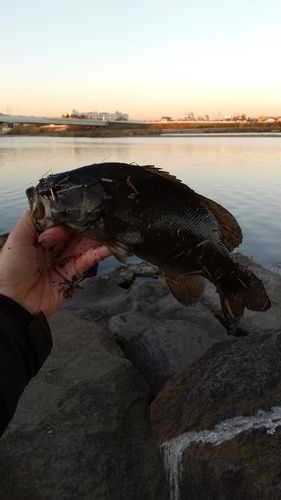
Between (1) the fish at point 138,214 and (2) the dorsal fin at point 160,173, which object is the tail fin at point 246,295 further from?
(2) the dorsal fin at point 160,173

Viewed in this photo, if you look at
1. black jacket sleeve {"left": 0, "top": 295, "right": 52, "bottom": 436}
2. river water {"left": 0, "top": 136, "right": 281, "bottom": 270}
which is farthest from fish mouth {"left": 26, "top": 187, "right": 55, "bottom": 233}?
river water {"left": 0, "top": 136, "right": 281, "bottom": 270}

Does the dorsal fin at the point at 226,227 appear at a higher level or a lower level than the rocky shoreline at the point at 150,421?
higher

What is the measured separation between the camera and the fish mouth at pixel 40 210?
10.4ft

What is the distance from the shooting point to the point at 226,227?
3.51 meters

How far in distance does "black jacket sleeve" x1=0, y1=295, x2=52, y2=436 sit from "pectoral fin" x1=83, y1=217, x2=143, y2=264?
0.75 metres

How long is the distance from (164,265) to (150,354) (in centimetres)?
184

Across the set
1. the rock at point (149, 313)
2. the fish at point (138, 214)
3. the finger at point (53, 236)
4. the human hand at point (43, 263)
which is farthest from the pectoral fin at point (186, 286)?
the rock at point (149, 313)

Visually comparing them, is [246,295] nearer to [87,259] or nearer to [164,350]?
[87,259]

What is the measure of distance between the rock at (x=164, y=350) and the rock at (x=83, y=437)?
1.16 ft

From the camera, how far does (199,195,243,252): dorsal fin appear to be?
11.3 feet

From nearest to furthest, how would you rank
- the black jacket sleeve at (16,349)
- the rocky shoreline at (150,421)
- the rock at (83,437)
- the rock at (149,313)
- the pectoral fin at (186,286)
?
the black jacket sleeve at (16,349) → the rocky shoreline at (150,421) → the rock at (83,437) → the pectoral fin at (186,286) → the rock at (149,313)

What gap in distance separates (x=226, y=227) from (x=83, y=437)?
2299mm

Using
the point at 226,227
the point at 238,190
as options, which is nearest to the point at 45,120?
the point at 238,190

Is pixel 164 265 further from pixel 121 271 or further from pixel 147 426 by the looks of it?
pixel 121 271
